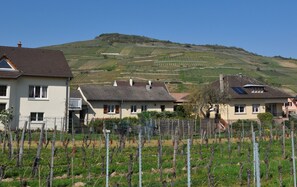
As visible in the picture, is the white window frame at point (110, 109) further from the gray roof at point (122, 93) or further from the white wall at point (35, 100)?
the white wall at point (35, 100)

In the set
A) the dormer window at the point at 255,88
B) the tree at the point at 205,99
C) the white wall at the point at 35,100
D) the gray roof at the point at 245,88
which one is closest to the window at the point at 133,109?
the tree at the point at 205,99

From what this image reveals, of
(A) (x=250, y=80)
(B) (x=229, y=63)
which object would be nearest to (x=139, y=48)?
(B) (x=229, y=63)

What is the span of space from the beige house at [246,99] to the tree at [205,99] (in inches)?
54.9

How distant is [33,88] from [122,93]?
49.1 feet

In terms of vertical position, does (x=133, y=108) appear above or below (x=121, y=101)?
below

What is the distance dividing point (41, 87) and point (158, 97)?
1815cm

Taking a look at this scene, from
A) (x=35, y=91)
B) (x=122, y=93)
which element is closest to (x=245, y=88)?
(x=122, y=93)

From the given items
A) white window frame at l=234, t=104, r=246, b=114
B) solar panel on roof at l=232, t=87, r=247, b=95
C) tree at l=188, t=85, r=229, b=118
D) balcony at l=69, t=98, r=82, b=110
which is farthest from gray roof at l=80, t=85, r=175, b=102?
solar panel on roof at l=232, t=87, r=247, b=95

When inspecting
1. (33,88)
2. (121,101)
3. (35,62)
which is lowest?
(121,101)

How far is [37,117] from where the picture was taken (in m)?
38.3

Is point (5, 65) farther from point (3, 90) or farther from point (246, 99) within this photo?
point (246, 99)

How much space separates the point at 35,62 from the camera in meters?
40.2

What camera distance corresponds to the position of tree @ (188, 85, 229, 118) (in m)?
45.9

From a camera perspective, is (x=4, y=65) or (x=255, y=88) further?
(x=255, y=88)
